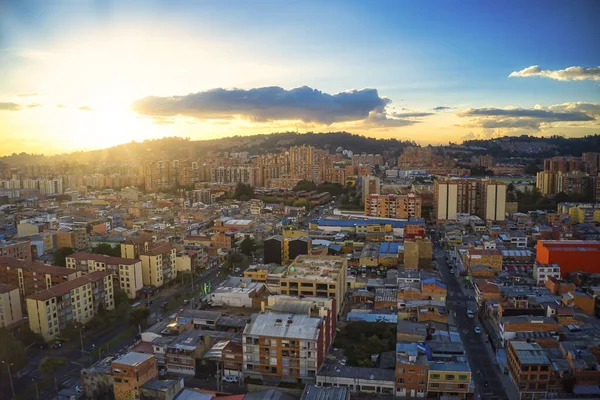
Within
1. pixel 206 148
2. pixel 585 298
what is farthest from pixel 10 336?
pixel 206 148

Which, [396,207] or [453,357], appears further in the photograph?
[396,207]

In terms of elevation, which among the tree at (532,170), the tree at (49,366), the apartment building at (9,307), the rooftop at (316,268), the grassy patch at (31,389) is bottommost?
the grassy patch at (31,389)

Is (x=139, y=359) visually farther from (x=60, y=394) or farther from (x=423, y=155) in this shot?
(x=423, y=155)

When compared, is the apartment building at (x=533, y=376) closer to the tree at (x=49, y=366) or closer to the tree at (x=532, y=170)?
the tree at (x=49, y=366)

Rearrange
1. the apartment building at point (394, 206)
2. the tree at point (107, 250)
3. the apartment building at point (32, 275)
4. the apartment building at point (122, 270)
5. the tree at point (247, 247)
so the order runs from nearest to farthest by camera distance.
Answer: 1. the apartment building at point (32, 275)
2. the apartment building at point (122, 270)
3. the tree at point (107, 250)
4. the tree at point (247, 247)
5. the apartment building at point (394, 206)

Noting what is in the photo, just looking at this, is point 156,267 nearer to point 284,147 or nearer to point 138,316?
point 138,316

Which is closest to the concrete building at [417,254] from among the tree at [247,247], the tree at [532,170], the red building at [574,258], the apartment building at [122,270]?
the red building at [574,258]

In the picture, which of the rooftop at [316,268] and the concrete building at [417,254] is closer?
the rooftop at [316,268]
